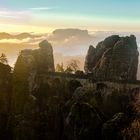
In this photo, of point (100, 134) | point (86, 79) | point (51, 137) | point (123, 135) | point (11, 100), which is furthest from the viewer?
point (11, 100)

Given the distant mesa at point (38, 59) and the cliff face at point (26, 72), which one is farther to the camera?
the distant mesa at point (38, 59)

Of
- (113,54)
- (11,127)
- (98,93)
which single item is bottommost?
(11,127)

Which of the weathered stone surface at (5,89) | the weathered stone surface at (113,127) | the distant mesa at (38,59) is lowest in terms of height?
the weathered stone surface at (5,89)

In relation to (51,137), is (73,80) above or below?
above

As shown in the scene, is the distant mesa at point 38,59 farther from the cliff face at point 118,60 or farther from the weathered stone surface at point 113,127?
the weathered stone surface at point 113,127

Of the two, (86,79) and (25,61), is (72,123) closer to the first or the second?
(86,79)

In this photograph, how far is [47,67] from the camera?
415ft

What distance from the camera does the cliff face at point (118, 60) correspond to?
11738cm

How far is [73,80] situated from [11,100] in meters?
17.3

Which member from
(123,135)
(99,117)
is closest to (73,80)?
(99,117)

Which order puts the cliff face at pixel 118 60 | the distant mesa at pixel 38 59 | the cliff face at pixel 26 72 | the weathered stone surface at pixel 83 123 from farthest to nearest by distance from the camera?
1. the distant mesa at pixel 38 59
2. the cliff face at pixel 26 72
3. the cliff face at pixel 118 60
4. the weathered stone surface at pixel 83 123

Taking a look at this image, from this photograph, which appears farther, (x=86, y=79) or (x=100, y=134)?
(x=86, y=79)

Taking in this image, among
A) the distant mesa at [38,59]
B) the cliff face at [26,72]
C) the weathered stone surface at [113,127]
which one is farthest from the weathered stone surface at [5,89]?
the weathered stone surface at [113,127]

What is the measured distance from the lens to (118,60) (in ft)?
386
